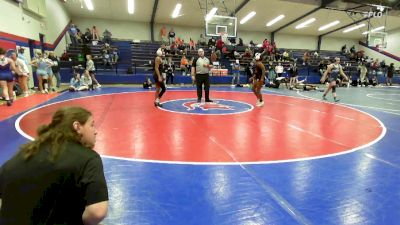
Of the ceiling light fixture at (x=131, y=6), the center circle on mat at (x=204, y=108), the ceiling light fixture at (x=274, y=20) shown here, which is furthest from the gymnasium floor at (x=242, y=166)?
the ceiling light fixture at (x=274, y=20)

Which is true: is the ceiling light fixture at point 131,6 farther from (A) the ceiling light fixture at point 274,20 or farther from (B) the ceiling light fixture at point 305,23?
(B) the ceiling light fixture at point 305,23

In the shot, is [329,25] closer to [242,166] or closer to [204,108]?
[204,108]

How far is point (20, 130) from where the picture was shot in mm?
6113

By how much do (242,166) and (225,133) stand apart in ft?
6.35

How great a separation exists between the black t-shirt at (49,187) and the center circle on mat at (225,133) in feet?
9.61

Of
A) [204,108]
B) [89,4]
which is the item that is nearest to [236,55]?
[89,4]

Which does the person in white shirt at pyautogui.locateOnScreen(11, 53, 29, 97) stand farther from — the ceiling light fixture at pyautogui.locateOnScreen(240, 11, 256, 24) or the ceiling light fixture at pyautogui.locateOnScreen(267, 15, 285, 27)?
the ceiling light fixture at pyautogui.locateOnScreen(267, 15, 285, 27)

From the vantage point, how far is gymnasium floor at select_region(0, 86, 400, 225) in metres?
2.99

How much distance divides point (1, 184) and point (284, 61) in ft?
83.4

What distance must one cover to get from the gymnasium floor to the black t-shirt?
1.38 metres

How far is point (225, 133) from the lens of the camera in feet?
20.2

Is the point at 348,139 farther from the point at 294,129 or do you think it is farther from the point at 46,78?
the point at 46,78

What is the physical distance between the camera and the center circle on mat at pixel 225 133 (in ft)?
15.8

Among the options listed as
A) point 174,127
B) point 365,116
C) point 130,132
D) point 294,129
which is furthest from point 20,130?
point 365,116
